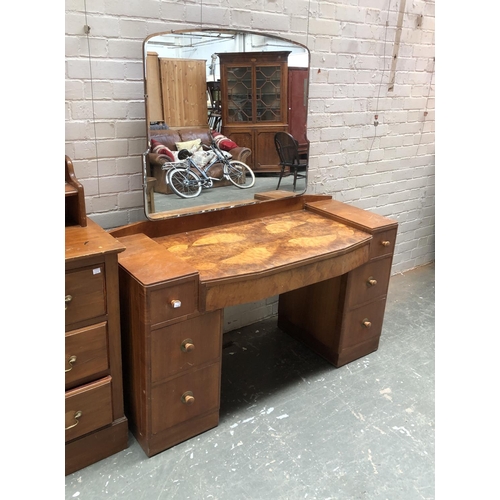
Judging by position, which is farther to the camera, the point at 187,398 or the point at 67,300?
the point at 187,398

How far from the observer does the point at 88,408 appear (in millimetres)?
1595

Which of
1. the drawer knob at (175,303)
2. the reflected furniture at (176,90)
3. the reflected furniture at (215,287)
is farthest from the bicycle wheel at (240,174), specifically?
the drawer knob at (175,303)

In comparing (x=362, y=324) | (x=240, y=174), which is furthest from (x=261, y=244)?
(x=362, y=324)

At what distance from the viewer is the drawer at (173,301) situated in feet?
5.00

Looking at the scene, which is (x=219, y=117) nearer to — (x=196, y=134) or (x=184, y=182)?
(x=196, y=134)

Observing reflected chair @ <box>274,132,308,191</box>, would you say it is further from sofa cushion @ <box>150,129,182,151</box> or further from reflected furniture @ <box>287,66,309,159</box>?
sofa cushion @ <box>150,129,182,151</box>

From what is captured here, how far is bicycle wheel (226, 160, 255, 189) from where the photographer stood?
2.12 m

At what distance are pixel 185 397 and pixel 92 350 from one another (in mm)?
401

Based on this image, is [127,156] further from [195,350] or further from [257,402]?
[257,402]

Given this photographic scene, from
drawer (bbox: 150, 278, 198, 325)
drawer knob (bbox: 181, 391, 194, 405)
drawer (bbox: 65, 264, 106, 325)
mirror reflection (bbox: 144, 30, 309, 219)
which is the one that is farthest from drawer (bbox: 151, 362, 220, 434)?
mirror reflection (bbox: 144, 30, 309, 219)

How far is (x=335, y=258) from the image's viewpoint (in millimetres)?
1920

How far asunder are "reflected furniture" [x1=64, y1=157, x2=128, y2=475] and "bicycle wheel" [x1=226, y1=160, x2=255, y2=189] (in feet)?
2.34

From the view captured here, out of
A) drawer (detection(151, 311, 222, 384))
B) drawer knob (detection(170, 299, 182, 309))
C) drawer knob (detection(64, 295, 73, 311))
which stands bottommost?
drawer (detection(151, 311, 222, 384))

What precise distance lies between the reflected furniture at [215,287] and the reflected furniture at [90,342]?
8 centimetres
